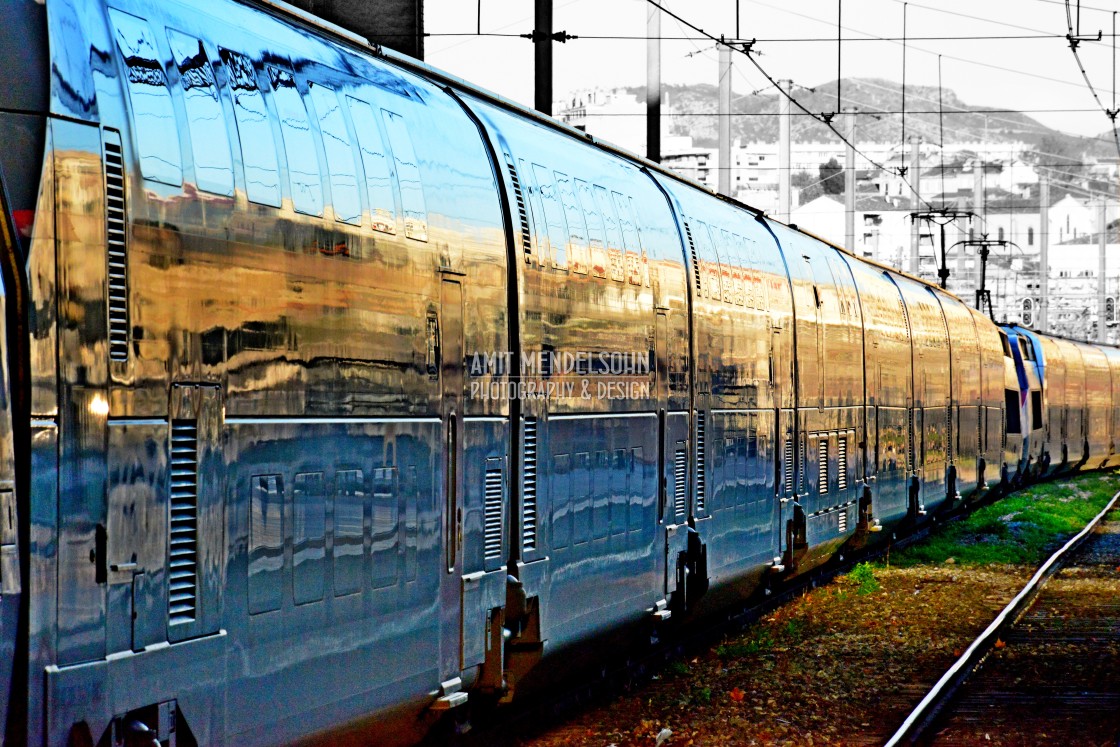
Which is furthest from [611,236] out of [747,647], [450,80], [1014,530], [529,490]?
[1014,530]

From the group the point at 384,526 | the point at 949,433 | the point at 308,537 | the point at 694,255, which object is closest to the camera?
the point at 308,537

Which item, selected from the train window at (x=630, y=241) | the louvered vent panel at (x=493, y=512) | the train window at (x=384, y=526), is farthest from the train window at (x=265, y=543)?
the train window at (x=630, y=241)

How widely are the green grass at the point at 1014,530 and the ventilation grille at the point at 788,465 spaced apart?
9.44 ft

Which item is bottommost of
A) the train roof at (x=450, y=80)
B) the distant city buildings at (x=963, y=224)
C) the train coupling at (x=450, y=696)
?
the train coupling at (x=450, y=696)

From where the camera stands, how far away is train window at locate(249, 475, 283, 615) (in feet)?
16.8

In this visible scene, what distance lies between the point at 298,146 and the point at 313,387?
953mm

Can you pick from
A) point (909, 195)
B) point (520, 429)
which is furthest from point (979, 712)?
point (909, 195)

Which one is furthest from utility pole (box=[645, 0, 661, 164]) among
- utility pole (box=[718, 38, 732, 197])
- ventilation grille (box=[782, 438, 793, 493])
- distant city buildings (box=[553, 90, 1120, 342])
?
distant city buildings (box=[553, 90, 1120, 342])

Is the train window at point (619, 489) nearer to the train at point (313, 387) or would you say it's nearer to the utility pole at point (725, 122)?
the train at point (313, 387)

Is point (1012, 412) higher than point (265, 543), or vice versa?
point (1012, 412)

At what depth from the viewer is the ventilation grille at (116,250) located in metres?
4.44

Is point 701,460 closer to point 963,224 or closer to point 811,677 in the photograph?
point 811,677

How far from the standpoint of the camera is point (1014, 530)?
2319 cm

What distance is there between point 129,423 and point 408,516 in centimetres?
191
